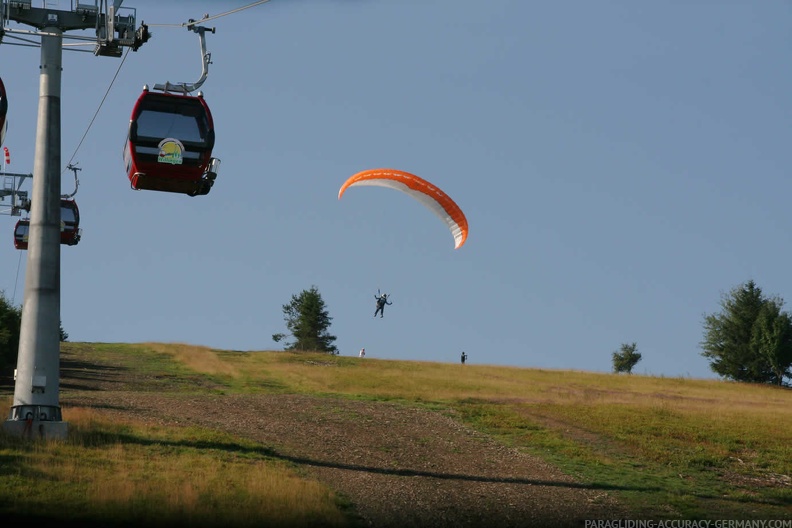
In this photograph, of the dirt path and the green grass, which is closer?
the green grass

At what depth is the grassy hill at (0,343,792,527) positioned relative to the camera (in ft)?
76.9

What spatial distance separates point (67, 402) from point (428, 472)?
13.4 m

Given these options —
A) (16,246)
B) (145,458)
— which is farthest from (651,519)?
(16,246)

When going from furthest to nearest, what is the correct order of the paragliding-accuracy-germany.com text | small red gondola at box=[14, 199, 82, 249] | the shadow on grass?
small red gondola at box=[14, 199, 82, 249], the shadow on grass, the paragliding-accuracy-germany.com text

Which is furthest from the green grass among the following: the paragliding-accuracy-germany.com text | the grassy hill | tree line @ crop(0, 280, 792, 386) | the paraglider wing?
tree line @ crop(0, 280, 792, 386)

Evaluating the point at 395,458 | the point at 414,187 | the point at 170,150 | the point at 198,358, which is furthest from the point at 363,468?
the point at 198,358

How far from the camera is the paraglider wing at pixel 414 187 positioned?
42312 mm

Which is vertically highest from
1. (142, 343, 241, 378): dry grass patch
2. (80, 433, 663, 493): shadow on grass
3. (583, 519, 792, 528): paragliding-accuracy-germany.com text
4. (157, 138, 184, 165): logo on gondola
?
(157, 138, 184, 165): logo on gondola

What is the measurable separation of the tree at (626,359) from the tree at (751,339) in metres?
21.4

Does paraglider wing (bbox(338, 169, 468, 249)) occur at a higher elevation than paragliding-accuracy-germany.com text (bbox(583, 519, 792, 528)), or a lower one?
higher

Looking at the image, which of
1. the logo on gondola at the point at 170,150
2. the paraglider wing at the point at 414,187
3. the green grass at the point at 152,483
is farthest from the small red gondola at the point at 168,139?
the paraglider wing at the point at 414,187

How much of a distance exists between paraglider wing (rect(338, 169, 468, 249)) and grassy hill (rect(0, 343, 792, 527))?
24.2 feet

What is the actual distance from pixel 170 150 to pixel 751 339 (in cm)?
7838

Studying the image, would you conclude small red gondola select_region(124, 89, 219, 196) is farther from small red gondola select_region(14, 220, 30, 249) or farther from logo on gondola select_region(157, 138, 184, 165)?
small red gondola select_region(14, 220, 30, 249)
